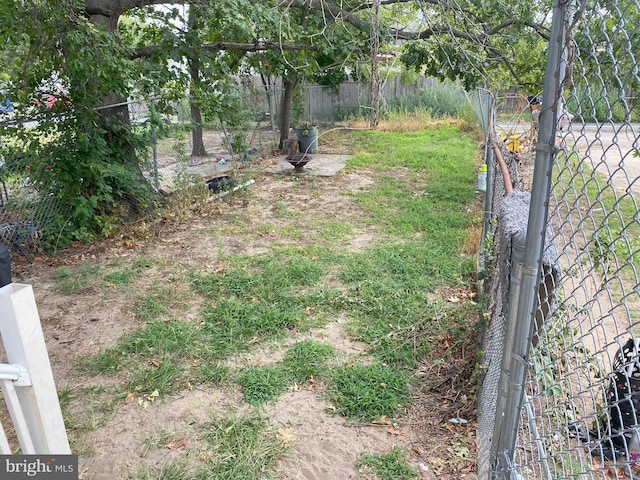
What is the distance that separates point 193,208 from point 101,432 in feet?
17.3

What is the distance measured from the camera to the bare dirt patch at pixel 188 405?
10.2 feet

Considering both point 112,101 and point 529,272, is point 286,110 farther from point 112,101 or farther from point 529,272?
point 529,272

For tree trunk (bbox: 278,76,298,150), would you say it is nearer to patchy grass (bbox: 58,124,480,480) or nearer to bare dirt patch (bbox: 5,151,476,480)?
patchy grass (bbox: 58,124,480,480)

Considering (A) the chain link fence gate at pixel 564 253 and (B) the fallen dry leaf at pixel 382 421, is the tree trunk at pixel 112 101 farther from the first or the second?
(A) the chain link fence gate at pixel 564 253

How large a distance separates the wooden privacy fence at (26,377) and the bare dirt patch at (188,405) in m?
1.30

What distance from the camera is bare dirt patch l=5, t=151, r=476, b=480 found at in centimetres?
310

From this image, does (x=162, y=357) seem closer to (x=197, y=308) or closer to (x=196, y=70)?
(x=197, y=308)

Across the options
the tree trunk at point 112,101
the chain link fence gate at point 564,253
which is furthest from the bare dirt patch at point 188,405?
the tree trunk at point 112,101

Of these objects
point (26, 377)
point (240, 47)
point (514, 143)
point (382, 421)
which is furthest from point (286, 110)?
point (26, 377)

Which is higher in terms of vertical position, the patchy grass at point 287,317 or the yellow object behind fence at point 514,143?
the yellow object behind fence at point 514,143

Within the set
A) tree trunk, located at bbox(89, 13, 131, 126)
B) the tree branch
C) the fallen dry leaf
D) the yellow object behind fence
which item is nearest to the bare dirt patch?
the fallen dry leaf

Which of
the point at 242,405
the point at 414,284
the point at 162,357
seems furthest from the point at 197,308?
the point at 414,284

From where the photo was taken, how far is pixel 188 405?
361 cm

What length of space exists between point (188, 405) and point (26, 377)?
2021 mm
